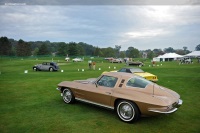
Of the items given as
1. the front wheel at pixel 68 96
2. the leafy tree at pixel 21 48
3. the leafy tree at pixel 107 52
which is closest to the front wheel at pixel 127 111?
the front wheel at pixel 68 96

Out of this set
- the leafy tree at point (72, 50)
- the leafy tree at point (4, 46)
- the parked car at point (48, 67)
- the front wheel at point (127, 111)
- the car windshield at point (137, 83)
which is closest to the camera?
the front wheel at point (127, 111)

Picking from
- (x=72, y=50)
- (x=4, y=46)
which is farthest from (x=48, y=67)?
(x=4, y=46)

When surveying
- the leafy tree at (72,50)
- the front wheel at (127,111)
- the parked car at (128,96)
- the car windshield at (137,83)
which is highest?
the leafy tree at (72,50)

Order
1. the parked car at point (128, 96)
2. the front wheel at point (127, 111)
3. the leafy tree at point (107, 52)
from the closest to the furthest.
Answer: the parked car at point (128, 96), the front wheel at point (127, 111), the leafy tree at point (107, 52)

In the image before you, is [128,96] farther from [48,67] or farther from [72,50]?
[72,50]

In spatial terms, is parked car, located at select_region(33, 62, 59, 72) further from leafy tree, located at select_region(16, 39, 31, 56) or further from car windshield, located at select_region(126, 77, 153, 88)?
leafy tree, located at select_region(16, 39, 31, 56)

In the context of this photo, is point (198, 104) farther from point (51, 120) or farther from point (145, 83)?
point (51, 120)

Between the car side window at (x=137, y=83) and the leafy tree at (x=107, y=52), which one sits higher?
the leafy tree at (x=107, y=52)

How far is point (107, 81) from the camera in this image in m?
6.85

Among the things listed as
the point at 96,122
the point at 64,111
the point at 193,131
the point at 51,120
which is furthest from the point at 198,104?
the point at 51,120

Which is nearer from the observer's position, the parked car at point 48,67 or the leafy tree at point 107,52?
the parked car at point 48,67

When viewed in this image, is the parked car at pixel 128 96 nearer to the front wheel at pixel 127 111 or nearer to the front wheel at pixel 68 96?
the front wheel at pixel 127 111

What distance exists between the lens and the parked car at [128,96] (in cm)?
559

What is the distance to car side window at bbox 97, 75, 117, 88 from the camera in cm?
666
